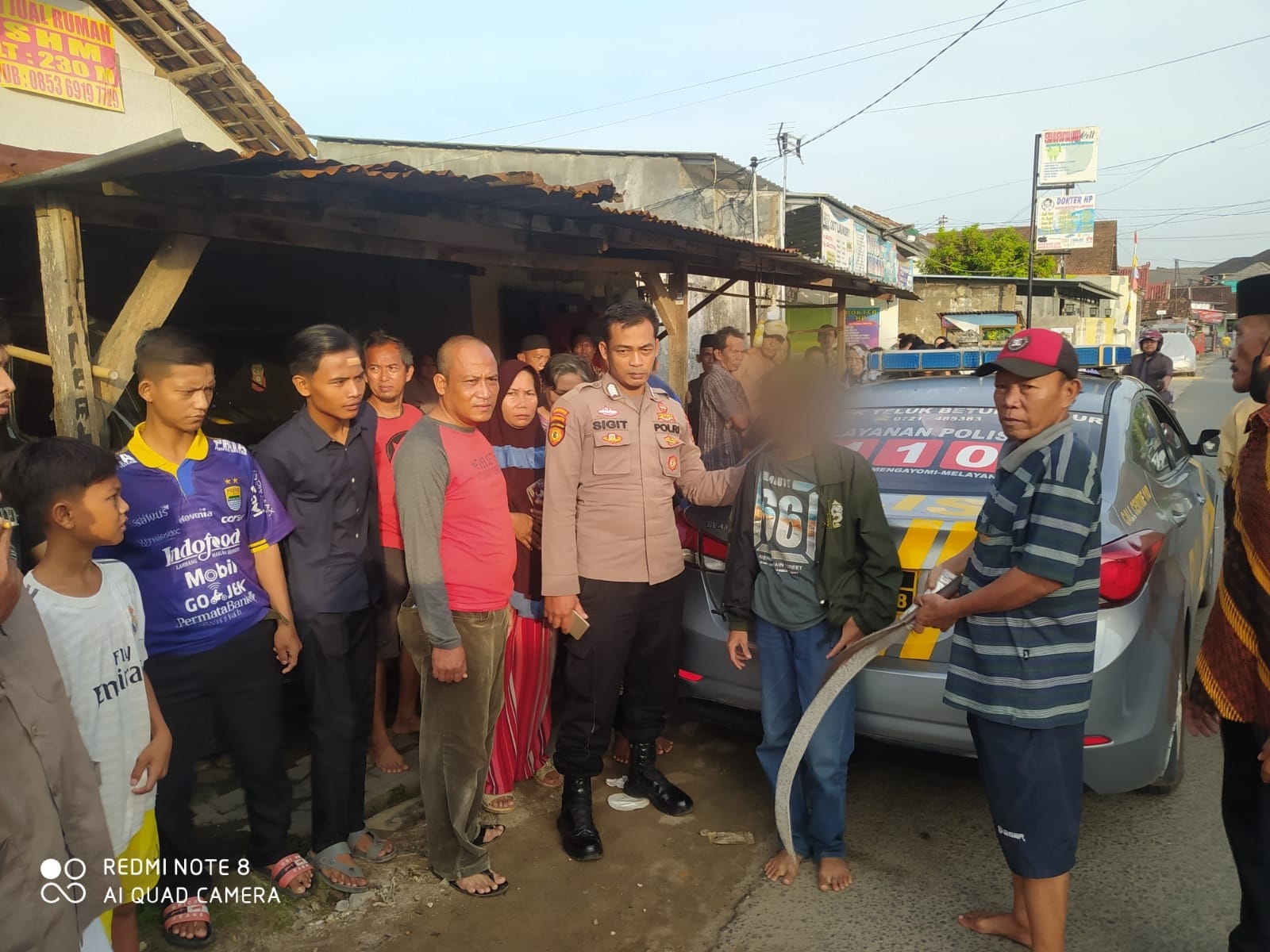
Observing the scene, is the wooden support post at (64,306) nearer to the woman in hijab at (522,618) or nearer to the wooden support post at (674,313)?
the woman in hijab at (522,618)

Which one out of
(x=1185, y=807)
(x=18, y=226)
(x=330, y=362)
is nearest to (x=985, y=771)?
(x=1185, y=807)

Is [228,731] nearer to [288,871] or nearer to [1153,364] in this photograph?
[288,871]

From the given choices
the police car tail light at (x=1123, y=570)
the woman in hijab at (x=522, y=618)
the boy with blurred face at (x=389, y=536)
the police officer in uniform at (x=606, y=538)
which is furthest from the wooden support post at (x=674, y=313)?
the police car tail light at (x=1123, y=570)

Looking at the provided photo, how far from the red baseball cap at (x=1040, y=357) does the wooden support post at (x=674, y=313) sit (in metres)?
4.84

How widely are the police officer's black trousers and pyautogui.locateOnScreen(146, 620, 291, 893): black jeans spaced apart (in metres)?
0.98

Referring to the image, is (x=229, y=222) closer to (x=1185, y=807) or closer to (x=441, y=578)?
(x=441, y=578)

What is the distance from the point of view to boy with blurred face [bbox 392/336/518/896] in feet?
8.41

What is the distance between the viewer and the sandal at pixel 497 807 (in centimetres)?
331

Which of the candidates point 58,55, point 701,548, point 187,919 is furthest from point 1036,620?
point 58,55

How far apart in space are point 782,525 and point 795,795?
0.95m

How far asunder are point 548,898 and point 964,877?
4.57 ft

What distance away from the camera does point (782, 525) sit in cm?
279

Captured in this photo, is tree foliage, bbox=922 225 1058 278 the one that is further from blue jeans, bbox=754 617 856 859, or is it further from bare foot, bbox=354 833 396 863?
bare foot, bbox=354 833 396 863

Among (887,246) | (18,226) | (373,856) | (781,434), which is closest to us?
(781,434)
